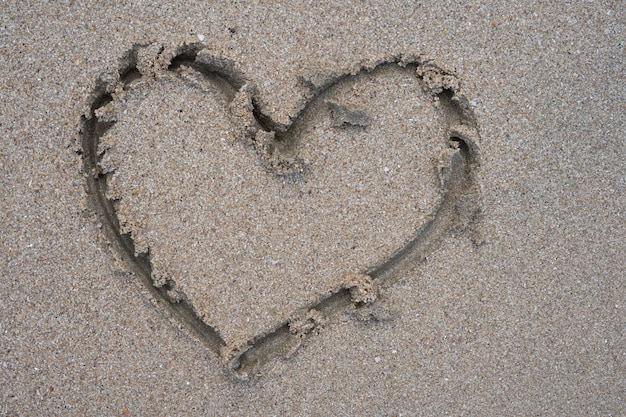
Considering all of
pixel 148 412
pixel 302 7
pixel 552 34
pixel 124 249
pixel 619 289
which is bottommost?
pixel 148 412

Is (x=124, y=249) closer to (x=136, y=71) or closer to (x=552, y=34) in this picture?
(x=136, y=71)

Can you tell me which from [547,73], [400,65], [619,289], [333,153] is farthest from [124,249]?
[619,289]

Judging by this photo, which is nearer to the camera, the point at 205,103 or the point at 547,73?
the point at 205,103

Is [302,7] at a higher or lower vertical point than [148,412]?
higher
